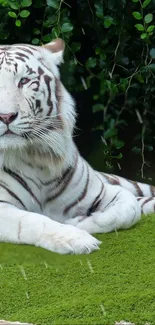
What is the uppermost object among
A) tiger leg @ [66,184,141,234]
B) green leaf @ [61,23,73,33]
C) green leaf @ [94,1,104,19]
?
green leaf @ [94,1,104,19]

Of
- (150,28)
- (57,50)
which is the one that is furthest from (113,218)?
(150,28)

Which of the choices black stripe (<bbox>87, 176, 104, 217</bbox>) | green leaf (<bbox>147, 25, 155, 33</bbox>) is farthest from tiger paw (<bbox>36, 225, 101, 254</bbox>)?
green leaf (<bbox>147, 25, 155, 33</bbox>)

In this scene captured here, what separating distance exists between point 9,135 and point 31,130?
15cm

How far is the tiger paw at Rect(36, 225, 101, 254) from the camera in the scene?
409 cm

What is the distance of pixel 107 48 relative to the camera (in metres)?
6.47

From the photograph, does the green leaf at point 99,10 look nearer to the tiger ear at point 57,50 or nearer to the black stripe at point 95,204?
the tiger ear at point 57,50

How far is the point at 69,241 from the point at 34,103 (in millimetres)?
910

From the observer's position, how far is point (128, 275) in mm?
3887

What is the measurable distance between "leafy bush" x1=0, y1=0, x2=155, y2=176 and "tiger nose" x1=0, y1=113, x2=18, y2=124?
5.52ft

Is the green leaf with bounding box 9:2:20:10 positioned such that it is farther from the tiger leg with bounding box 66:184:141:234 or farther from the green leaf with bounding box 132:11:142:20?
the tiger leg with bounding box 66:184:141:234

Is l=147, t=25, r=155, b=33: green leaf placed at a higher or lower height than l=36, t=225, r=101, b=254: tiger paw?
higher

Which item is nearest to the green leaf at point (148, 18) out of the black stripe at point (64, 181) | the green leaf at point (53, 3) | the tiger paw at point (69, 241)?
the green leaf at point (53, 3)

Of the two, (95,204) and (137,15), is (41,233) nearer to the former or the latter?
(95,204)

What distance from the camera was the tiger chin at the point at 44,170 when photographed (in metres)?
4.33
